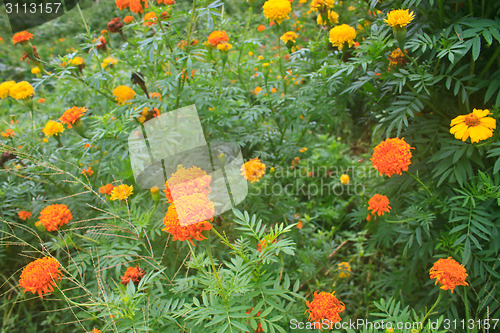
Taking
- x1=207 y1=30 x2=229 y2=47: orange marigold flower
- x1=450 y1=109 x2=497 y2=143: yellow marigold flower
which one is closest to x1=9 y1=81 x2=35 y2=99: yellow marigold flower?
x1=207 y1=30 x2=229 y2=47: orange marigold flower

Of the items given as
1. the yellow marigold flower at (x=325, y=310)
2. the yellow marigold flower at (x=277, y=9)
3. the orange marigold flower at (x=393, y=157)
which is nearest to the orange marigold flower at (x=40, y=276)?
the yellow marigold flower at (x=325, y=310)

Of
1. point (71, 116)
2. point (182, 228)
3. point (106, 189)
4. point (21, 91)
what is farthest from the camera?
point (21, 91)

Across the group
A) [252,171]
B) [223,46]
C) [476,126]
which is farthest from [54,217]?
[476,126]

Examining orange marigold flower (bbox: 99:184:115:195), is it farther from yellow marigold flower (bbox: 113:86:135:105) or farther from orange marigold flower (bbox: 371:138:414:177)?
orange marigold flower (bbox: 371:138:414:177)

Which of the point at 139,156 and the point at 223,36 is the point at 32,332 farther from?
the point at 223,36

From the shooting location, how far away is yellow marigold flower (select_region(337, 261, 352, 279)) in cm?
208

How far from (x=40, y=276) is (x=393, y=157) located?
1.48 metres

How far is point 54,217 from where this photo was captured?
1472mm

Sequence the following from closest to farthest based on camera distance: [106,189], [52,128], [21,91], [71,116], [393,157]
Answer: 1. [393,157]
2. [106,189]
3. [71,116]
4. [52,128]
5. [21,91]

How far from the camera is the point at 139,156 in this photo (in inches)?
67.7

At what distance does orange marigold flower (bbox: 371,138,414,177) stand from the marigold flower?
1.45 m

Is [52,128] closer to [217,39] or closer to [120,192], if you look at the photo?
[120,192]

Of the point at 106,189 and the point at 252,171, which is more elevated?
the point at 106,189

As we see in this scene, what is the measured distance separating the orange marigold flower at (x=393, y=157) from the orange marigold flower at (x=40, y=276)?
1371 mm
